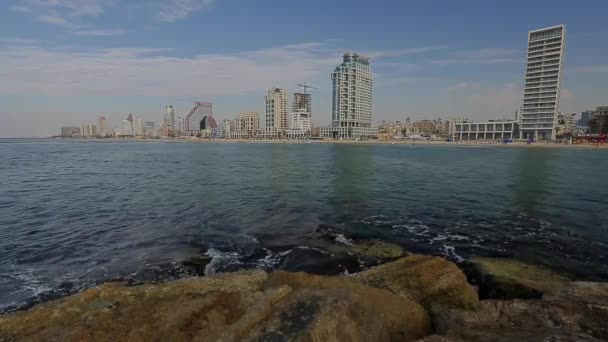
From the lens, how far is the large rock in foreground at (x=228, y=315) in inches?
244

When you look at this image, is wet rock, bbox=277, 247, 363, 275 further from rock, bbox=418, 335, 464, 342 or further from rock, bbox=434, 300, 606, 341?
rock, bbox=418, 335, 464, 342

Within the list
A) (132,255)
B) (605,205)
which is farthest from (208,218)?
(605,205)

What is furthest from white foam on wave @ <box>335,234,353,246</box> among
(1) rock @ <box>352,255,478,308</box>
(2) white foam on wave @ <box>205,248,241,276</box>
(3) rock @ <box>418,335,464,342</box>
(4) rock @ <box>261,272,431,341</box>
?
(3) rock @ <box>418,335,464,342</box>

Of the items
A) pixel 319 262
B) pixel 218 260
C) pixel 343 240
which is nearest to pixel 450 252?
pixel 343 240

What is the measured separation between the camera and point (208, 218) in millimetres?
23234

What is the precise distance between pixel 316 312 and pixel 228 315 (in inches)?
87.7

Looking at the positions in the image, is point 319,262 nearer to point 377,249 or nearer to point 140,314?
point 377,249

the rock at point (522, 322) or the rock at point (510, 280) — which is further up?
the rock at point (522, 322)

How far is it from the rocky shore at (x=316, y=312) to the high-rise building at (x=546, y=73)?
23292 centimetres

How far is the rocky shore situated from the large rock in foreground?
0.07 feet

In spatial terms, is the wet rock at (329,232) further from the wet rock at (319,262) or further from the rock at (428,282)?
the rock at (428,282)

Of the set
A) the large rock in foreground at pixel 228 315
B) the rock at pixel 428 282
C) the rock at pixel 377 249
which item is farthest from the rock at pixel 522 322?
the rock at pixel 377 249

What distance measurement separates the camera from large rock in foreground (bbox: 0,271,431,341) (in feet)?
20.3

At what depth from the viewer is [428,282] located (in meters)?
9.09
